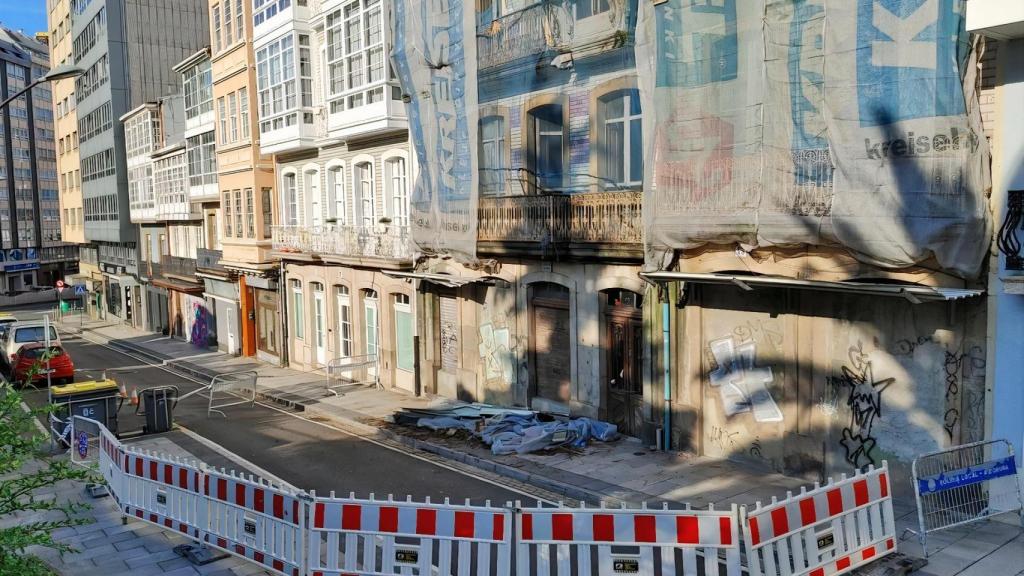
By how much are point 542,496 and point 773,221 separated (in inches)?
204

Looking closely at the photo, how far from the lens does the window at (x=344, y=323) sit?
24603 millimetres

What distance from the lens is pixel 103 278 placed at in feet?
183

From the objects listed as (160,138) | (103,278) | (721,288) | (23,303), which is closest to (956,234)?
(721,288)

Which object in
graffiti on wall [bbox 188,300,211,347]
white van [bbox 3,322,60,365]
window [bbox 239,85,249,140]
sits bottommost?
graffiti on wall [bbox 188,300,211,347]

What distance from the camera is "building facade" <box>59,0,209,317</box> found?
46.3m

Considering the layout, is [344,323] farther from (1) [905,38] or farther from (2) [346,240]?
(1) [905,38]

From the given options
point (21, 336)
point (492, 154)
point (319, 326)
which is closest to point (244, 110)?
point (319, 326)

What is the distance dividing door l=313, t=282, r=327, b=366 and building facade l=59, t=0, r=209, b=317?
26.2m

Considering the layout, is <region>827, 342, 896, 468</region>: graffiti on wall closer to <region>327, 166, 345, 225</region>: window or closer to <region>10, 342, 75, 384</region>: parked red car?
<region>327, 166, 345, 225</region>: window

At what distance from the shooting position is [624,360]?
1486 centimetres

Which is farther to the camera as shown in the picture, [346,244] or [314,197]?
[314,197]

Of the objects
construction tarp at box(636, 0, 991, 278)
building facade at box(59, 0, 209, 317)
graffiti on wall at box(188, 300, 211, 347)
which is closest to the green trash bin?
construction tarp at box(636, 0, 991, 278)

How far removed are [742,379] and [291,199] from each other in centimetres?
1953

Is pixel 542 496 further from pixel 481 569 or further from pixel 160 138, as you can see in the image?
pixel 160 138
